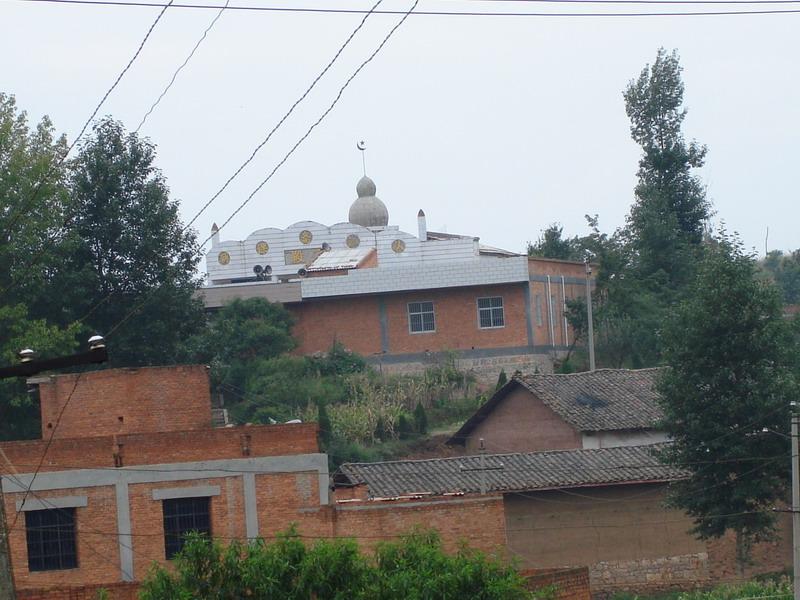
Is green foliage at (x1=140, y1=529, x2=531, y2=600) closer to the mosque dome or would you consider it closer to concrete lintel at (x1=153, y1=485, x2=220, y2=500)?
concrete lintel at (x1=153, y1=485, x2=220, y2=500)

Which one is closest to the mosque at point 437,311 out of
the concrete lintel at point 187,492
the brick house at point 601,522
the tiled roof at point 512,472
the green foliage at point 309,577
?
the tiled roof at point 512,472

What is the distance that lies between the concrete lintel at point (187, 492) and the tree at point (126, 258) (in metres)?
14.0

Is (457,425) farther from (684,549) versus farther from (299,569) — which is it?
(299,569)

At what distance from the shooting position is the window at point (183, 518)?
2812cm

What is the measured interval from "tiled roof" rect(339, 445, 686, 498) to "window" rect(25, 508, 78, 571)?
7287 millimetres

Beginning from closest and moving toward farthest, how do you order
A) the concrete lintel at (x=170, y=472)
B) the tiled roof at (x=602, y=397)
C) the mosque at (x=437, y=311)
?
the concrete lintel at (x=170, y=472), the tiled roof at (x=602, y=397), the mosque at (x=437, y=311)

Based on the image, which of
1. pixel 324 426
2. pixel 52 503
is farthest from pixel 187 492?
pixel 324 426

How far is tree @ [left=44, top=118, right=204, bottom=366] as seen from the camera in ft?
138

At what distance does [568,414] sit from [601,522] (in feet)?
16.8

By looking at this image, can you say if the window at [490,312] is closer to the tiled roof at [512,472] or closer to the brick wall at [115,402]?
the tiled roof at [512,472]

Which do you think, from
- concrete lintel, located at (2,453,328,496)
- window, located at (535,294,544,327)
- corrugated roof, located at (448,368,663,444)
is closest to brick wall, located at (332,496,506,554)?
concrete lintel, located at (2,453,328,496)

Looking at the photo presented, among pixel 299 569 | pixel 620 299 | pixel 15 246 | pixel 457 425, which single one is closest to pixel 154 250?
pixel 15 246

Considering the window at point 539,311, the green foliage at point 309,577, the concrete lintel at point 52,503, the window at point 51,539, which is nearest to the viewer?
the green foliage at point 309,577

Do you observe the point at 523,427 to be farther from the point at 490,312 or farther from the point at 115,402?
the point at 115,402
